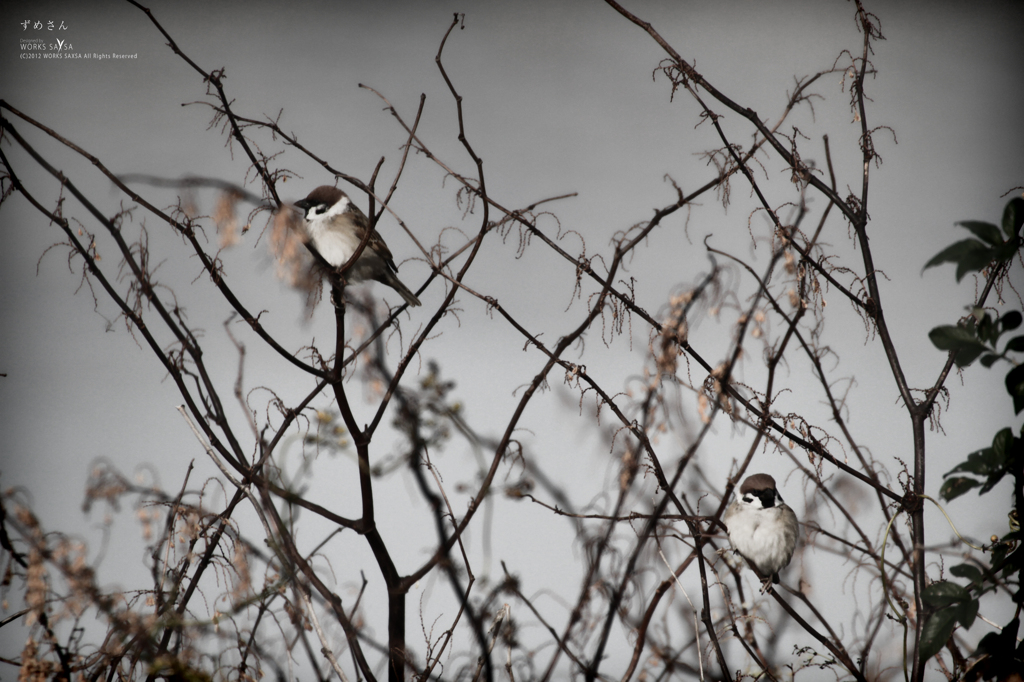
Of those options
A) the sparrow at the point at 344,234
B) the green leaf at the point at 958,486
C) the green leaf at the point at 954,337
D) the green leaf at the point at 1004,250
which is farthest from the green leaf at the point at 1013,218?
the sparrow at the point at 344,234

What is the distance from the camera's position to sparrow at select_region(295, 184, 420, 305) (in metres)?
1.47

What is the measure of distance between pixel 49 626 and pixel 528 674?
79 cm

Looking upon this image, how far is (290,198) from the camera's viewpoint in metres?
1.65

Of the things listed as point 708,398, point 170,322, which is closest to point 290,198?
point 170,322

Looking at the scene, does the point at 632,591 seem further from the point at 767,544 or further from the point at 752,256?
the point at 752,256

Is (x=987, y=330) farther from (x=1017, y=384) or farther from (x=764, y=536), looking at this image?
(x=764, y=536)

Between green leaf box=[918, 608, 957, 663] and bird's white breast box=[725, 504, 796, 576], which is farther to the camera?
bird's white breast box=[725, 504, 796, 576]

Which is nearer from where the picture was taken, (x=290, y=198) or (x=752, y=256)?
(x=752, y=256)

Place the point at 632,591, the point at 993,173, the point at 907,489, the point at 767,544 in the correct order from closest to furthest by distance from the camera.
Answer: the point at 907,489
the point at 632,591
the point at 767,544
the point at 993,173

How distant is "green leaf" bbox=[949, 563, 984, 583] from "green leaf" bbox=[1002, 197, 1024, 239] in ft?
1.31

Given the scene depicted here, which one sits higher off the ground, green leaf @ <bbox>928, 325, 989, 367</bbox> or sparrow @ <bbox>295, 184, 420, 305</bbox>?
sparrow @ <bbox>295, 184, 420, 305</bbox>

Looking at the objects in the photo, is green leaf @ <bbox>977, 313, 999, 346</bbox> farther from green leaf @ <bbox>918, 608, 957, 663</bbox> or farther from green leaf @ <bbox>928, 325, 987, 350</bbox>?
green leaf @ <bbox>918, 608, 957, 663</bbox>

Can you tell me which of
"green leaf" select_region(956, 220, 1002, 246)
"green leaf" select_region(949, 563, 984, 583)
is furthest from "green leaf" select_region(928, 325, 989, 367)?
"green leaf" select_region(949, 563, 984, 583)

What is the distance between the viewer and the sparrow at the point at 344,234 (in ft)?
4.83
